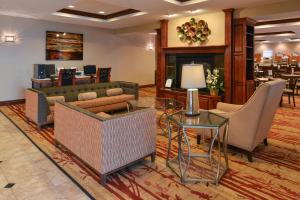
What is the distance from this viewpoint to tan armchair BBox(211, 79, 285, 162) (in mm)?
2848

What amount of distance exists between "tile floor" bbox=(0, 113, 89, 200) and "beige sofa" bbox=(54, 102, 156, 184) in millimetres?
333

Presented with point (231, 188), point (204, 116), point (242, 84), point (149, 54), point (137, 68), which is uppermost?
point (149, 54)

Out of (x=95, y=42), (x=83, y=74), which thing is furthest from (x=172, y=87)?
(x=95, y=42)

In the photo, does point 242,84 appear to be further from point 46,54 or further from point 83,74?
point 46,54

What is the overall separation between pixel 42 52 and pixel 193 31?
496 centimetres

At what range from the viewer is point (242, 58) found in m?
5.54

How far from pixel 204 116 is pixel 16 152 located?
2.82 metres

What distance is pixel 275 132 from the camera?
446 centimetres

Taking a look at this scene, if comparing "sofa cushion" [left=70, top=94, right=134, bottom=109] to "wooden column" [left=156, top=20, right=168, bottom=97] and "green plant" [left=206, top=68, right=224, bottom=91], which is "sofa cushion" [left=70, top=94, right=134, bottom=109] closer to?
"wooden column" [left=156, top=20, right=168, bottom=97]

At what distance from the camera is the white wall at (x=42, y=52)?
23.0ft

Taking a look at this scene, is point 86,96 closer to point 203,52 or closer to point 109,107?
point 109,107

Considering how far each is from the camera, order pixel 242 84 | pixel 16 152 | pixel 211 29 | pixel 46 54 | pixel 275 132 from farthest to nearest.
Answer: pixel 46 54, pixel 211 29, pixel 242 84, pixel 275 132, pixel 16 152

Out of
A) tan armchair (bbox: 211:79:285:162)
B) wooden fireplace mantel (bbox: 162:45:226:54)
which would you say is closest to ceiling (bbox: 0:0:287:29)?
wooden fireplace mantel (bbox: 162:45:226:54)

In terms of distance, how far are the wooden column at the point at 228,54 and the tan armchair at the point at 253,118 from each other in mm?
2459
